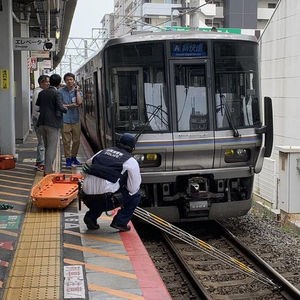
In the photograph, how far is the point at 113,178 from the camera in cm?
591

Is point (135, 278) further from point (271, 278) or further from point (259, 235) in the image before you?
point (259, 235)

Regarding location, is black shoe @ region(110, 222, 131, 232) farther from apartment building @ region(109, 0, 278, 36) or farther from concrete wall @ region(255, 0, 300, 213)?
apartment building @ region(109, 0, 278, 36)

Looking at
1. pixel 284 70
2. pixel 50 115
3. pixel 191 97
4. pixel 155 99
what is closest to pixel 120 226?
pixel 155 99

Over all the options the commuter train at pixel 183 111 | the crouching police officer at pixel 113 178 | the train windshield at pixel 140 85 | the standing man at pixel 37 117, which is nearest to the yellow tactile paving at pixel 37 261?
the crouching police officer at pixel 113 178

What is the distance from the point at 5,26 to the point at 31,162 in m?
2.83

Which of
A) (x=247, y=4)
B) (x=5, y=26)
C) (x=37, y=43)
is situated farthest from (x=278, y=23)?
(x=247, y=4)

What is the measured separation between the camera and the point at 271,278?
21.8ft

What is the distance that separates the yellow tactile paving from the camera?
4543 millimetres

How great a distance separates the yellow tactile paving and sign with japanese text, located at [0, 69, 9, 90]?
4597 millimetres

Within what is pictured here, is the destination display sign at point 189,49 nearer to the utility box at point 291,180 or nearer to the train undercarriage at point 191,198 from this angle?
the train undercarriage at point 191,198

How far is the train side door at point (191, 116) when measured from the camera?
7746 millimetres

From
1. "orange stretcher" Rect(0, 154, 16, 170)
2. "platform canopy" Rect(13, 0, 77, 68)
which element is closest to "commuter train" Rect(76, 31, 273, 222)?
"orange stretcher" Rect(0, 154, 16, 170)

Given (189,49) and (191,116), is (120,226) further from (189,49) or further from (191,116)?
(189,49)

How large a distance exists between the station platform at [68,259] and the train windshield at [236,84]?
2402 mm
